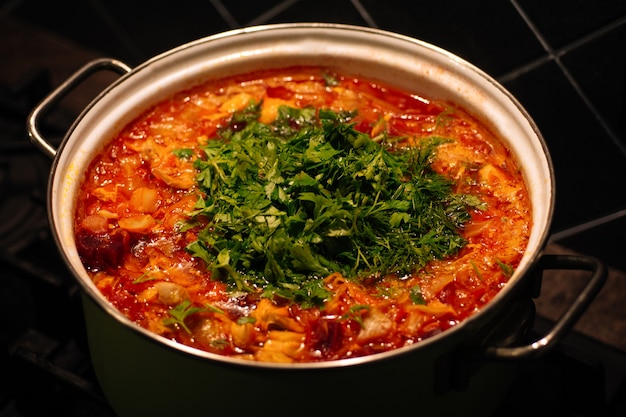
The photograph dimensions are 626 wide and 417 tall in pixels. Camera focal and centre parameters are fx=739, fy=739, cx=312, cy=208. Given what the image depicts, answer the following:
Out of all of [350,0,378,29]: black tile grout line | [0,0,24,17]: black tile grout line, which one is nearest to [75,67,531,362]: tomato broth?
[350,0,378,29]: black tile grout line

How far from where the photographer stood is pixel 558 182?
2723 millimetres

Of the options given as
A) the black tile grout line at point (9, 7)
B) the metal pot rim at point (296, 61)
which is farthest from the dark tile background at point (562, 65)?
the black tile grout line at point (9, 7)

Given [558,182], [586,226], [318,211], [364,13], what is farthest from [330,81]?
[586,226]

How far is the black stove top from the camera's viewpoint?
215cm

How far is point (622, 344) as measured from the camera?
2396mm

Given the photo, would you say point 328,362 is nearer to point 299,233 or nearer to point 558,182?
point 299,233

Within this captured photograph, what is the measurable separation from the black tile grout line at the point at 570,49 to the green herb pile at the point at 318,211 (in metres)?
0.61

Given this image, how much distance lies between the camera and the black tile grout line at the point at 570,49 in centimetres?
236

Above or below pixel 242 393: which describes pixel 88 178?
above

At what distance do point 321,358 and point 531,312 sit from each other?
1.80ft

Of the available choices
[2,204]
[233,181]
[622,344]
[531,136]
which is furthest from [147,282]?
[622,344]

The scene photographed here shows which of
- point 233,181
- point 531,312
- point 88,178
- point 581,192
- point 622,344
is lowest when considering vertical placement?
point 622,344

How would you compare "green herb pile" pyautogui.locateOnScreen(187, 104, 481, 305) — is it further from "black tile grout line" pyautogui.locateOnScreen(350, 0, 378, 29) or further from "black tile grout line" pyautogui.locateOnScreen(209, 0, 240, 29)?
"black tile grout line" pyautogui.locateOnScreen(209, 0, 240, 29)

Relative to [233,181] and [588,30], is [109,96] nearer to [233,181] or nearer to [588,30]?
[233,181]
